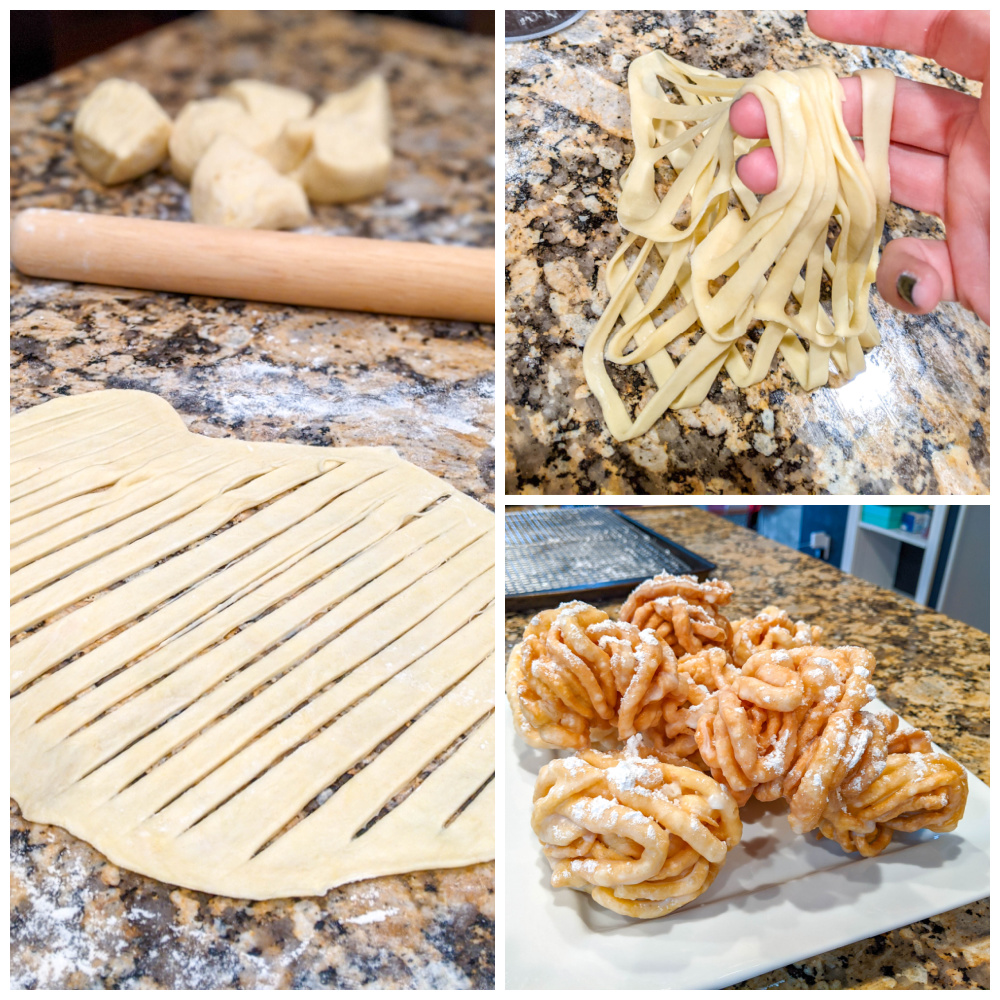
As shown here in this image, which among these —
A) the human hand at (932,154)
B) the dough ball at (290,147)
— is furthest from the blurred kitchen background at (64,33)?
the human hand at (932,154)

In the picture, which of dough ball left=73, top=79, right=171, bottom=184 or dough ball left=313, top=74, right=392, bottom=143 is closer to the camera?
dough ball left=73, top=79, right=171, bottom=184

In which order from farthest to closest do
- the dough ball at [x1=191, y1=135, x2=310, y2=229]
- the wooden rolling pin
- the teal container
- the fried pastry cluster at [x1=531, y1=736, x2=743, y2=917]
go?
the teal container → the dough ball at [x1=191, y1=135, x2=310, y2=229] → the wooden rolling pin → the fried pastry cluster at [x1=531, y1=736, x2=743, y2=917]

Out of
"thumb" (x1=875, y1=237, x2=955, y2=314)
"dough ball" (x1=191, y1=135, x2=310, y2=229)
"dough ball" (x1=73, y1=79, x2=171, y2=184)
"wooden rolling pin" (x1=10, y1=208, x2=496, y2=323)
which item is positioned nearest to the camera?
"thumb" (x1=875, y1=237, x2=955, y2=314)

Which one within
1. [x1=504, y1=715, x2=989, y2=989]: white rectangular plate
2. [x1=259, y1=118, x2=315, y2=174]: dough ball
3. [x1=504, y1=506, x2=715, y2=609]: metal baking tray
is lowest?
[x1=504, y1=715, x2=989, y2=989]: white rectangular plate

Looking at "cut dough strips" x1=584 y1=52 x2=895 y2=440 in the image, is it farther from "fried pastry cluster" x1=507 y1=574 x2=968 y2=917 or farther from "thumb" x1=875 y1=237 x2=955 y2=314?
"fried pastry cluster" x1=507 y1=574 x2=968 y2=917

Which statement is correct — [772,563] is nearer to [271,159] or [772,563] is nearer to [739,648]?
[739,648]

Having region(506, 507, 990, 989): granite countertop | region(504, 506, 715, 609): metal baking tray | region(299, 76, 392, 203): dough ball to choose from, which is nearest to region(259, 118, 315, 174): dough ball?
region(299, 76, 392, 203): dough ball

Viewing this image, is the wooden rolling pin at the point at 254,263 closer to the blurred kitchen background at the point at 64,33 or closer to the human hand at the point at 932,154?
the human hand at the point at 932,154
